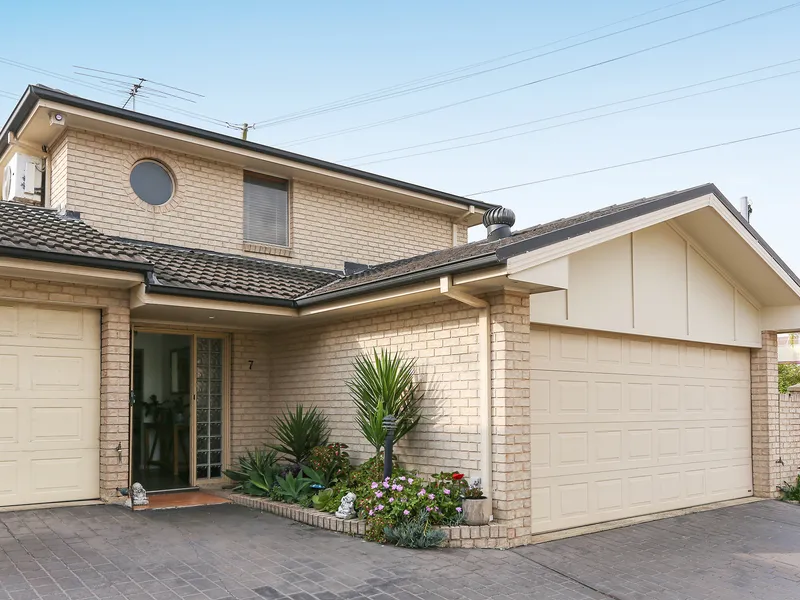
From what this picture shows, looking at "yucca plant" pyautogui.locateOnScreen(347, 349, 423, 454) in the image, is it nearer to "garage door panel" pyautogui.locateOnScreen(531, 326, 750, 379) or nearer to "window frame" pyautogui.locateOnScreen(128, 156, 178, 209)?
"garage door panel" pyautogui.locateOnScreen(531, 326, 750, 379)

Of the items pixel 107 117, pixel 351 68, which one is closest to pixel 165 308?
pixel 107 117

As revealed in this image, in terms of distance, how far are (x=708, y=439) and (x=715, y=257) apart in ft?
9.07

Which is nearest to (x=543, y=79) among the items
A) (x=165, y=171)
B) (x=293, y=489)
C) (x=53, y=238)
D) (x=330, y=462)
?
(x=165, y=171)

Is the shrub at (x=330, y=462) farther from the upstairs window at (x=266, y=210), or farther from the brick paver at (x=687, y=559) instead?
the upstairs window at (x=266, y=210)

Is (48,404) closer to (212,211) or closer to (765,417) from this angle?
(212,211)

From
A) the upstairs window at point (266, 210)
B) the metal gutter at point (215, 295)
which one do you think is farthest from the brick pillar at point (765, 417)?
the upstairs window at point (266, 210)

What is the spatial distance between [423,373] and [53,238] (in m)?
4.69

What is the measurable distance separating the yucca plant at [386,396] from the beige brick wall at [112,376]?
9.62 feet

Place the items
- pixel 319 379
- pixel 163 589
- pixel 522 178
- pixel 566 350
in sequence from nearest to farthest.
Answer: pixel 163 589 < pixel 566 350 < pixel 319 379 < pixel 522 178

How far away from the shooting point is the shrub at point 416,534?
7043 millimetres

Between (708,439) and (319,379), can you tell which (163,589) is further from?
(708,439)

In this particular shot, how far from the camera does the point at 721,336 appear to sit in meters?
10.7

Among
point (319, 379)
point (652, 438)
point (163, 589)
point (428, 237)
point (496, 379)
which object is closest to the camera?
point (163, 589)

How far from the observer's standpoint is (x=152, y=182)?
36.2ft
